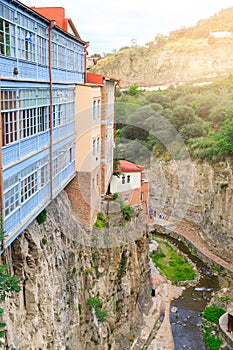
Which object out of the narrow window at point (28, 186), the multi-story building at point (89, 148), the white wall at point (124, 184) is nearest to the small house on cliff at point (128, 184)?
the white wall at point (124, 184)

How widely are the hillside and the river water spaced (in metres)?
59.2

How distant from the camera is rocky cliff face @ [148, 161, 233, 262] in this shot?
39281 millimetres

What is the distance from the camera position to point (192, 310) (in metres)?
29.8

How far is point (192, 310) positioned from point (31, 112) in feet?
69.5

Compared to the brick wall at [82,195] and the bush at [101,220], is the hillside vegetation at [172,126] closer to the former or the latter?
the bush at [101,220]

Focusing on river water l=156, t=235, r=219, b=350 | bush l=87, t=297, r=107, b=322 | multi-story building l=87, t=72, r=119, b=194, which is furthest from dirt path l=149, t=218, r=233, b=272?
bush l=87, t=297, r=107, b=322

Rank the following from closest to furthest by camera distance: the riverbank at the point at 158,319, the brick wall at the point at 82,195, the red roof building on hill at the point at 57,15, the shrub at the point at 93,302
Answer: the shrub at the point at 93,302 → the red roof building on hill at the point at 57,15 → the brick wall at the point at 82,195 → the riverbank at the point at 158,319

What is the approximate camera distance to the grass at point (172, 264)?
34594 millimetres

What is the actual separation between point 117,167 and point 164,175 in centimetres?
1927

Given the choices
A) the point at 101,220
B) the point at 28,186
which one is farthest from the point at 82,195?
the point at 28,186

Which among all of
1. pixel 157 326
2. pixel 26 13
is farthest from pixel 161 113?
pixel 26 13

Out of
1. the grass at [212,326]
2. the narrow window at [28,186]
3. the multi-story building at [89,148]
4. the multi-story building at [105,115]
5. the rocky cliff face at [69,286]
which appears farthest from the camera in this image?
the grass at [212,326]

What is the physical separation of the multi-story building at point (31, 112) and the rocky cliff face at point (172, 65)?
7227 cm

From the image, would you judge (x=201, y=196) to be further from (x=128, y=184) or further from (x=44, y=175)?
(x=44, y=175)
